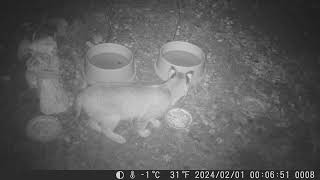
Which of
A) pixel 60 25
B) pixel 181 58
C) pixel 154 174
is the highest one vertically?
pixel 60 25

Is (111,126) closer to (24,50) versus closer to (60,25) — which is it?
(24,50)

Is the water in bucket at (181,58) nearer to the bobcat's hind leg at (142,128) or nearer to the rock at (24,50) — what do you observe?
the bobcat's hind leg at (142,128)

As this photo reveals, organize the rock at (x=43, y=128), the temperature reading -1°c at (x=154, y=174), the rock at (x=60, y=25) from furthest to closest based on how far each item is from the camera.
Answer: the rock at (x=60, y=25) → the rock at (x=43, y=128) → the temperature reading -1°c at (x=154, y=174)

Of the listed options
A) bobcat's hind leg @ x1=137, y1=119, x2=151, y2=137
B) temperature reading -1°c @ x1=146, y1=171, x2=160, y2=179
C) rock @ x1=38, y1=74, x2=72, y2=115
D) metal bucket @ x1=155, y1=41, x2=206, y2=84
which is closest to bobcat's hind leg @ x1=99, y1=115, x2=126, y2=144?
bobcat's hind leg @ x1=137, y1=119, x2=151, y2=137

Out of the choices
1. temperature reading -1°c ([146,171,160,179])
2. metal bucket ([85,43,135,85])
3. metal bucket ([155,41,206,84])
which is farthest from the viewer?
metal bucket ([155,41,206,84])

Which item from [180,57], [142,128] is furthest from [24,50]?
[180,57]

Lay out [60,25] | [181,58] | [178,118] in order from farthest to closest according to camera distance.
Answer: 1. [60,25]
2. [181,58]
3. [178,118]

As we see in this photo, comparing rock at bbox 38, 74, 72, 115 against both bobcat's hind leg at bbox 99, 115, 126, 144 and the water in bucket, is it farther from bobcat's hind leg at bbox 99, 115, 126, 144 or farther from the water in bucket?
the water in bucket

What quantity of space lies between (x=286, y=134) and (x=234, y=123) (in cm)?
52

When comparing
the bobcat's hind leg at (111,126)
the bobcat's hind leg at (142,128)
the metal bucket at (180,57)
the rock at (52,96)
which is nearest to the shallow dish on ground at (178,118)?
the bobcat's hind leg at (142,128)

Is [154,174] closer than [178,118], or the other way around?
[154,174]

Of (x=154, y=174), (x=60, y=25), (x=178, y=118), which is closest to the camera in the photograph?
(x=154, y=174)

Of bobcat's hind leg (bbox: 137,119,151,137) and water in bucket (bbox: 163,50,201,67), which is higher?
water in bucket (bbox: 163,50,201,67)

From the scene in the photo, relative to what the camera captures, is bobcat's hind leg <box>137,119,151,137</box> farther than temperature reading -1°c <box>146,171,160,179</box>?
Yes
